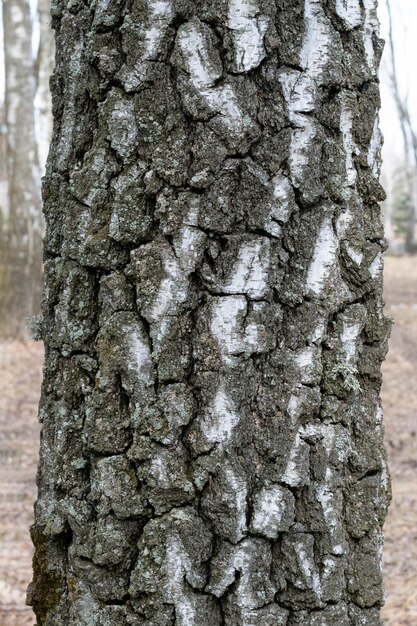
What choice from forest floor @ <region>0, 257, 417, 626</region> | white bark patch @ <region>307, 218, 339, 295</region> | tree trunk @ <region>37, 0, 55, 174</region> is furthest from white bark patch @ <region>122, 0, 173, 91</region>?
tree trunk @ <region>37, 0, 55, 174</region>

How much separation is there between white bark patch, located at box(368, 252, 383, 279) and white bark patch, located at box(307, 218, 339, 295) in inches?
5.4

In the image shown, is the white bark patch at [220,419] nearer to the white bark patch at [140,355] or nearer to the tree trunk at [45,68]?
the white bark patch at [140,355]

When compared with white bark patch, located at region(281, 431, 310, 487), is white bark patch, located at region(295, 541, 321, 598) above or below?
below

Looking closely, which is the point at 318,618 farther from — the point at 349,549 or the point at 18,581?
the point at 18,581

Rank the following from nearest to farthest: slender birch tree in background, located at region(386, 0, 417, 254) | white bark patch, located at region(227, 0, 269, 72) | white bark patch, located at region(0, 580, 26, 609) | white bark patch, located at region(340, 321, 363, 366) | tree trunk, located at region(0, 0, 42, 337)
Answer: white bark patch, located at region(227, 0, 269, 72) < white bark patch, located at region(340, 321, 363, 366) < white bark patch, located at region(0, 580, 26, 609) < tree trunk, located at region(0, 0, 42, 337) < slender birch tree in background, located at region(386, 0, 417, 254)

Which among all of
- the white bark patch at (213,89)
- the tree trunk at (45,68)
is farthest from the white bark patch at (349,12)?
the tree trunk at (45,68)

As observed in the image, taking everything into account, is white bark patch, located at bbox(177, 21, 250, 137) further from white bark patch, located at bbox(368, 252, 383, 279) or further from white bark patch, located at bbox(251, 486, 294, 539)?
white bark patch, located at bbox(251, 486, 294, 539)

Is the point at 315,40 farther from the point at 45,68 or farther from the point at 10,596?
the point at 45,68

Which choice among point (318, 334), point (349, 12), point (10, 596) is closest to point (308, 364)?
point (318, 334)

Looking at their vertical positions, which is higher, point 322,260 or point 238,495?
point 322,260

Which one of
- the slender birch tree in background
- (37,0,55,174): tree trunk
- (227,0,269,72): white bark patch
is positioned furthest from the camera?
the slender birch tree in background

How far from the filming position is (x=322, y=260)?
1.54m

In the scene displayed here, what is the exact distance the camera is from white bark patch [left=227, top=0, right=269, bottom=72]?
1463mm

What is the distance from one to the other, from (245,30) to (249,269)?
51cm
